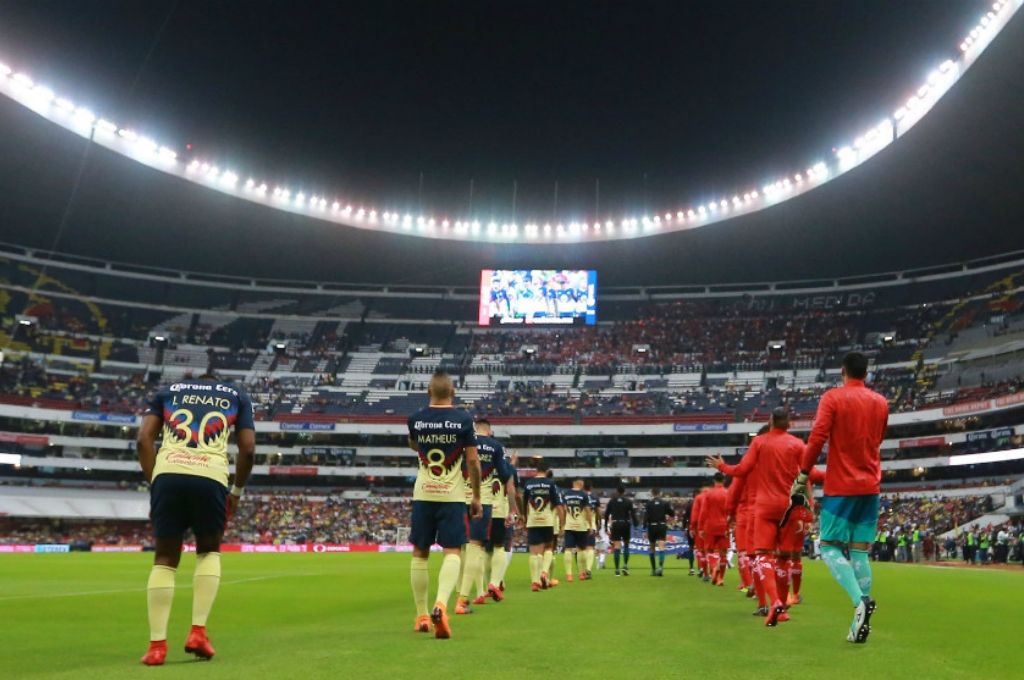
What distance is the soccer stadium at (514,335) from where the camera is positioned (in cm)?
833

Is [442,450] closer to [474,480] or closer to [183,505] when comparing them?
[474,480]

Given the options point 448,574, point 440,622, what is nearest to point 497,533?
point 448,574

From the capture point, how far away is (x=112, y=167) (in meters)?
52.8

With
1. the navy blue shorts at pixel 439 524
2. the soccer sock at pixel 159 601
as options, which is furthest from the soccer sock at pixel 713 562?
the soccer sock at pixel 159 601

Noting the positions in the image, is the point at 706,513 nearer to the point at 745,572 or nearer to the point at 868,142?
the point at 745,572

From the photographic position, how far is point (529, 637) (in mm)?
8234

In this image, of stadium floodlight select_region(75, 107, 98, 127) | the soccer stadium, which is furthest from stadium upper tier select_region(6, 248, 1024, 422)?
stadium floodlight select_region(75, 107, 98, 127)

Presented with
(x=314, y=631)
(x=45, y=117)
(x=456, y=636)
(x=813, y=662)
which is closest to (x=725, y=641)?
(x=813, y=662)

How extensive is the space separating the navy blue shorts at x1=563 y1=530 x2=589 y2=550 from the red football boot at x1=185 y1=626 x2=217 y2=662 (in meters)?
13.8

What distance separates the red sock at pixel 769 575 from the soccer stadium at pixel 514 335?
0.11 ft

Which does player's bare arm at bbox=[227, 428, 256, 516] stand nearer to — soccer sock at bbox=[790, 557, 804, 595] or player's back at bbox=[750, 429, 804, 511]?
player's back at bbox=[750, 429, 804, 511]

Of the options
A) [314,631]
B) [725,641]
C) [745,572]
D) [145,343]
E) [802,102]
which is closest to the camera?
[725,641]

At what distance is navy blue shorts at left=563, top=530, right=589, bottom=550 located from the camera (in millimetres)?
20062

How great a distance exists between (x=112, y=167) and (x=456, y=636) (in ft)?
171
